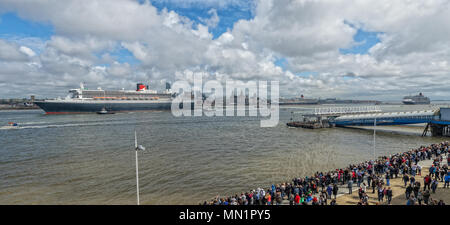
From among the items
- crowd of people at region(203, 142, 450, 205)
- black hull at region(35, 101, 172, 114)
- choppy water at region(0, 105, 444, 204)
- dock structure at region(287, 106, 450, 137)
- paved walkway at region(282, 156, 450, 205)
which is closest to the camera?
crowd of people at region(203, 142, 450, 205)

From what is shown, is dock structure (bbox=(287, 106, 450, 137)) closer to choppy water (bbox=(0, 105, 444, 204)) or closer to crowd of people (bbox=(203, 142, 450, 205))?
choppy water (bbox=(0, 105, 444, 204))

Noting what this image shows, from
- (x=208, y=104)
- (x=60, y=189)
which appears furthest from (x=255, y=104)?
(x=60, y=189)

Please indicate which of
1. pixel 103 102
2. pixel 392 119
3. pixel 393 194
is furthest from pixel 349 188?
pixel 103 102

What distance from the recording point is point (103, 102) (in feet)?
246

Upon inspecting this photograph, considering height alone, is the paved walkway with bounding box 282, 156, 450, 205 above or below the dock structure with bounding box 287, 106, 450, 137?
below

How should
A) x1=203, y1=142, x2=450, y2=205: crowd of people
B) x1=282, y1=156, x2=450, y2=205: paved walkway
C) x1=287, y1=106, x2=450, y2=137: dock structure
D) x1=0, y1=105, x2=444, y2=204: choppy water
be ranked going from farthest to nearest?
x1=287, y1=106, x2=450, y2=137: dock structure, x1=0, y1=105, x2=444, y2=204: choppy water, x1=282, y1=156, x2=450, y2=205: paved walkway, x1=203, y1=142, x2=450, y2=205: crowd of people

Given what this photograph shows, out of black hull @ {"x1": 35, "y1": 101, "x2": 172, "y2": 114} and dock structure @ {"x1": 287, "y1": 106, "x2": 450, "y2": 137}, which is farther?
black hull @ {"x1": 35, "y1": 101, "x2": 172, "y2": 114}

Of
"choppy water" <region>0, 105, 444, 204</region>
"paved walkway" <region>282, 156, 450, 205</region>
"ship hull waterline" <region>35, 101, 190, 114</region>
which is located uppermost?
"ship hull waterline" <region>35, 101, 190, 114</region>

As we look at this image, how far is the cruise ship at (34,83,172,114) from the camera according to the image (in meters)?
69.0

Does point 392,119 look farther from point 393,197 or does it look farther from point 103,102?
point 103,102

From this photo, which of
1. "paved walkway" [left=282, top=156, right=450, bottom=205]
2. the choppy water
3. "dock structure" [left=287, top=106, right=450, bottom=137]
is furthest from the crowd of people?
"dock structure" [left=287, top=106, right=450, bottom=137]

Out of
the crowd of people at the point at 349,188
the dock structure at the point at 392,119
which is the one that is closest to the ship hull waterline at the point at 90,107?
the dock structure at the point at 392,119

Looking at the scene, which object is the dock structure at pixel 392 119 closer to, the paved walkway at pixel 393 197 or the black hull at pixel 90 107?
the paved walkway at pixel 393 197
